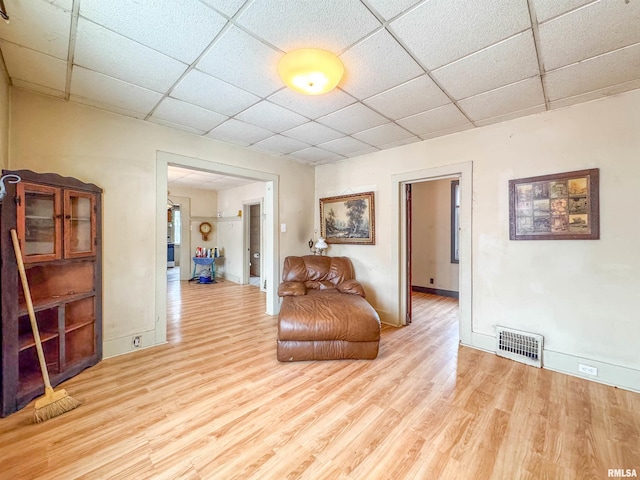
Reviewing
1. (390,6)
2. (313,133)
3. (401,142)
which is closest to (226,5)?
(390,6)

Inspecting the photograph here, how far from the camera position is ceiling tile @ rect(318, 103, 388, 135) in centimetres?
263

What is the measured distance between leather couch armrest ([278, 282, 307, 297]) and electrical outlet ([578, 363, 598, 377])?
287 centimetres

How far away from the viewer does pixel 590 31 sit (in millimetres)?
1584

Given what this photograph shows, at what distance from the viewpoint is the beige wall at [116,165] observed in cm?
234

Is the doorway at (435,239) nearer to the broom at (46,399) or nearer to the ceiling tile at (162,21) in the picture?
the ceiling tile at (162,21)

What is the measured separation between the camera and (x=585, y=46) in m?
1.71

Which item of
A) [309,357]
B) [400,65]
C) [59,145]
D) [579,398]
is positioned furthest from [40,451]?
[579,398]

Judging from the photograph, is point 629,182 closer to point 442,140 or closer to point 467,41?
point 442,140

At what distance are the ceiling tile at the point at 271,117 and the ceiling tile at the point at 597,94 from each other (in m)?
2.44

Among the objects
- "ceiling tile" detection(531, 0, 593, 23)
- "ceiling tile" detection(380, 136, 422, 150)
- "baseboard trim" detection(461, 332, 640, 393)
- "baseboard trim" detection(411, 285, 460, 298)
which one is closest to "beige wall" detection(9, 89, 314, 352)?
"ceiling tile" detection(380, 136, 422, 150)

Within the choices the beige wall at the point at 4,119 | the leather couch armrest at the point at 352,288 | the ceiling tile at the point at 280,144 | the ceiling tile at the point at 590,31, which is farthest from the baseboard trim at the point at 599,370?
the beige wall at the point at 4,119

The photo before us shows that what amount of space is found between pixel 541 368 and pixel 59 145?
16.8 ft

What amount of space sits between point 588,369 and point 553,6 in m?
2.90

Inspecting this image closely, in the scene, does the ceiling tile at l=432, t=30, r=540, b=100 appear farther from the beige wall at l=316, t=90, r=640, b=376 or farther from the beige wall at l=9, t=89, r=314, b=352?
the beige wall at l=9, t=89, r=314, b=352
